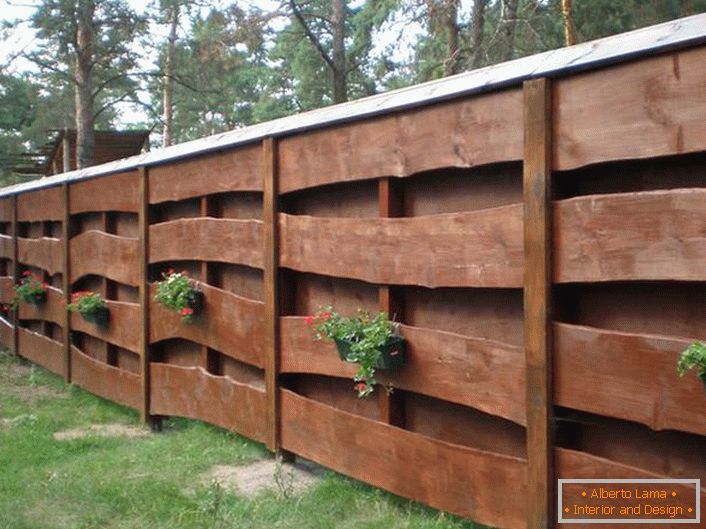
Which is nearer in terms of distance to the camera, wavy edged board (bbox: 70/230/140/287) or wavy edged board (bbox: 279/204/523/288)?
wavy edged board (bbox: 279/204/523/288)

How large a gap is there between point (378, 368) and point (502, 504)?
36.6 inches

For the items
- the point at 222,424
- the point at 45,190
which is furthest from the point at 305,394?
the point at 45,190

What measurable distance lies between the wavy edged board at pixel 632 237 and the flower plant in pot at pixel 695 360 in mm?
229

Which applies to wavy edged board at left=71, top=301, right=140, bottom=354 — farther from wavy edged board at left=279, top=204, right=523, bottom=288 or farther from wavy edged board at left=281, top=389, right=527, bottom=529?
wavy edged board at left=279, top=204, right=523, bottom=288

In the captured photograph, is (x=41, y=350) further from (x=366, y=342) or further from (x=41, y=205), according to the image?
(x=366, y=342)

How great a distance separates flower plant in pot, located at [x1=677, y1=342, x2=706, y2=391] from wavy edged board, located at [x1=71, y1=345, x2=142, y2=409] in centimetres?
557

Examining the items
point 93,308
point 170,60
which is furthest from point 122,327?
point 170,60

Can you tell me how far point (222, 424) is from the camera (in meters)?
6.34

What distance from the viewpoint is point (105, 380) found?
8.41m

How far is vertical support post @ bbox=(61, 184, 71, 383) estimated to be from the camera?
367 inches

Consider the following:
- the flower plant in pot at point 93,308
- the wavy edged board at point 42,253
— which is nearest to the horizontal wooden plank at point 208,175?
the flower plant in pot at point 93,308

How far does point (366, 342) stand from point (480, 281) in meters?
0.74

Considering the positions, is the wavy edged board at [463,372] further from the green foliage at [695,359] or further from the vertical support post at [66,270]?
the vertical support post at [66,270]

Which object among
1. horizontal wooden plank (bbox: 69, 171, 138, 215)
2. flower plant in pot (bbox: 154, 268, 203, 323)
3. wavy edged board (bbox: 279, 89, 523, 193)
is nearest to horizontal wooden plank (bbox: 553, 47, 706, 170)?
wavy edged board (bbox: 279, 89, 523, 193)
